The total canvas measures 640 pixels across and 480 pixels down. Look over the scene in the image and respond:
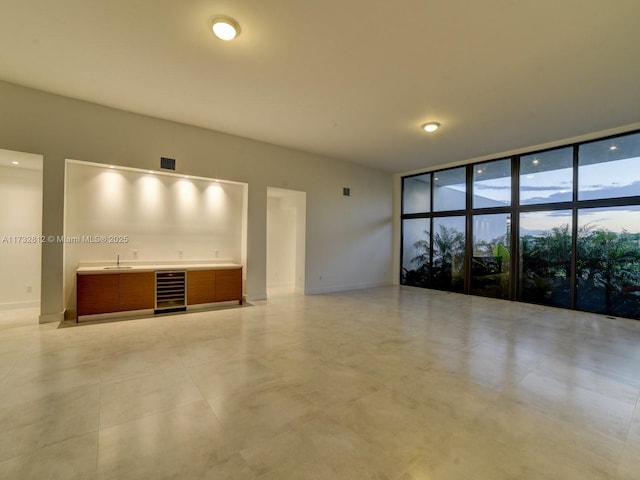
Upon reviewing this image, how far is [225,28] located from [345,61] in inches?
53.5

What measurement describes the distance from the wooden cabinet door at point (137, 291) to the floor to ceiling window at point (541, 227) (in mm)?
6894

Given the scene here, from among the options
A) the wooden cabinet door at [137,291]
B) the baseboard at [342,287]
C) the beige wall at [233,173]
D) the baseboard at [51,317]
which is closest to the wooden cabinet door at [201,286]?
the wooden cabinet door at [137,291]

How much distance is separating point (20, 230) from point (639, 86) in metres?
9.82

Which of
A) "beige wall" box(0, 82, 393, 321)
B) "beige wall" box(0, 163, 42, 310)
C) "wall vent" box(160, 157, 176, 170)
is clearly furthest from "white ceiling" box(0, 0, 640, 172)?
"beige wall" box(0, 163, 42, 310)

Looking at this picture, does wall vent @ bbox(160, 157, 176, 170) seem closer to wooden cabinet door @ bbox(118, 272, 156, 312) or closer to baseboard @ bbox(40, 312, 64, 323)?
wooden cabinet door @ bbox(118, 272, 156, 312)

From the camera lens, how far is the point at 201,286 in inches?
215

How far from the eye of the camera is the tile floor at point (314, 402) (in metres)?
1.78

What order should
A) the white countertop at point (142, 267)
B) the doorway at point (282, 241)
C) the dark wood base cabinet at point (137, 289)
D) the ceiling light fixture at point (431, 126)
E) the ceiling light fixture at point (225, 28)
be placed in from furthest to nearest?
the doorway at point (282, 241) → the ceiling light fixture at point (431, 126) → the white countertop at point (142, 267) → the dark wood base cabinet at point (137, 289) → the ceiling light fixture at point (225, 28)

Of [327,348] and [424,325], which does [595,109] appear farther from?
[327,348]

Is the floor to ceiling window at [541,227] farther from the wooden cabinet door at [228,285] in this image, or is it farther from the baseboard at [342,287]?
the wooden cabinet door at [228,285]

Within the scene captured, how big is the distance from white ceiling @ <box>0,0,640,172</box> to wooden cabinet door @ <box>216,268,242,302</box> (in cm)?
281

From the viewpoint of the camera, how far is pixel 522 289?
6.66 meters

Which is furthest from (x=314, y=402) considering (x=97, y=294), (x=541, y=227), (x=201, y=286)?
(x=541, y=227)

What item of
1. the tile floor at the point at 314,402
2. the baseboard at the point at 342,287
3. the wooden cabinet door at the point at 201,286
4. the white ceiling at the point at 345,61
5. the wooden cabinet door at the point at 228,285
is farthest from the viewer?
the baseboard at the point at 342,287
